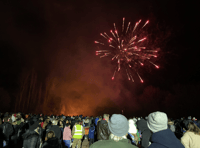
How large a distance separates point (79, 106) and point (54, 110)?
8179 millimetres

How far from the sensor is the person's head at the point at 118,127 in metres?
2.08

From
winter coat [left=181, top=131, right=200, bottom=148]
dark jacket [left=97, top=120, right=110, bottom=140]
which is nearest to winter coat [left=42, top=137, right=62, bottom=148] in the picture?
dark jacket [left=97, top=120, right=110, bottom=140]

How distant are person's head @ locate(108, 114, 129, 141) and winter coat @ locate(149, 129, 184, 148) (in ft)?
1.42

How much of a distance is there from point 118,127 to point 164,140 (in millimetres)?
686

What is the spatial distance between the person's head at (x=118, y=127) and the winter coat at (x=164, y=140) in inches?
17.0

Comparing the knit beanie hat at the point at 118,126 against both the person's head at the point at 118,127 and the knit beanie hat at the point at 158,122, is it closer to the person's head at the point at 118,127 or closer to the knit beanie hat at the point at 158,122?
the person's head at the point at 118,127

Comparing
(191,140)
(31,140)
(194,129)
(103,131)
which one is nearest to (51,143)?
(31,140)

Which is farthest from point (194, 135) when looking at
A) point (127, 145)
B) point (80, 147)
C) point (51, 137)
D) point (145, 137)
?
point (80, 147)

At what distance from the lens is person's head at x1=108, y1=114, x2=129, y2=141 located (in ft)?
6.84

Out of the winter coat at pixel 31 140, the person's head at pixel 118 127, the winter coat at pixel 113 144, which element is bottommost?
the winter coat at pixel 31 140

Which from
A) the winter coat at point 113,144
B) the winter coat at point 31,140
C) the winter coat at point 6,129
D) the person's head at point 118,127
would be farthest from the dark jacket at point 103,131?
the winter coat at point 6,129

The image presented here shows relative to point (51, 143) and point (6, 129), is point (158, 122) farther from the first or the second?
point (6, 129)

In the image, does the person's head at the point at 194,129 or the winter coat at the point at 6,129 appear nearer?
the person's head at the point at 194,129

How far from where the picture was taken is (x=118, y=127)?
2.12m
